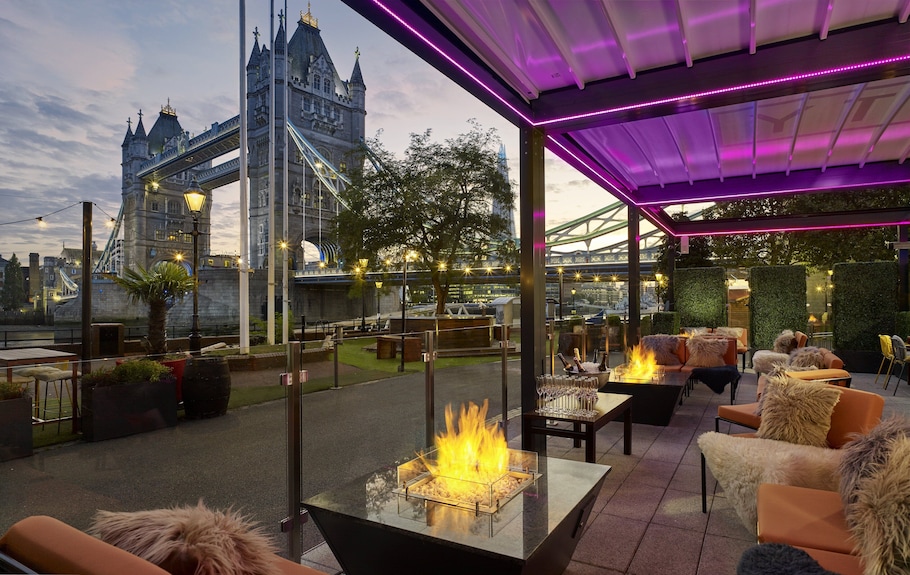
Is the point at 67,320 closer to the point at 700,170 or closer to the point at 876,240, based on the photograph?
the point at 700,170

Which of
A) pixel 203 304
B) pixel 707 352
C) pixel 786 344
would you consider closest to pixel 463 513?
pixel 707 352

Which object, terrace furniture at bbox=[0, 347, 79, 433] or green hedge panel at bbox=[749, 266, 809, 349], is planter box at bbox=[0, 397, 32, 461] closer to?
terrace furniture at bbox=[0, 347, 79, 433]

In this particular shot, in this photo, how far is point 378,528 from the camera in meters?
2.07

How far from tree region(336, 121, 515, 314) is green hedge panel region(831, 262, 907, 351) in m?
7.75

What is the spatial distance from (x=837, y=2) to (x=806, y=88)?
57 cm

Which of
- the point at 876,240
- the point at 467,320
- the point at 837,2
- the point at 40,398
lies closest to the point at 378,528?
the point at 40,398

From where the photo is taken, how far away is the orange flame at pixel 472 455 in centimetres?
253

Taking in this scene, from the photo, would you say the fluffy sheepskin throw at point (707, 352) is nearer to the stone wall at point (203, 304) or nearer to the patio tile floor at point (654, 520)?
the patio tile floor at point (654, 520)

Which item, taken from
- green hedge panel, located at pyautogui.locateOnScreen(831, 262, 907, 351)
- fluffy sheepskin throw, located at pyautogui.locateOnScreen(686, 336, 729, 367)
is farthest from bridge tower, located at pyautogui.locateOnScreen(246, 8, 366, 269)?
fluffy sheepskin throw, located at pyautogui.locateOnScreen(686, 336, 729, 367)

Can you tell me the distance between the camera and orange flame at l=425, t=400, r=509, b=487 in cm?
253

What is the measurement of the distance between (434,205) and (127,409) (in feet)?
40.7

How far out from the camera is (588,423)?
3707 millimetres

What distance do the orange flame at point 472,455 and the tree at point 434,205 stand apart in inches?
467

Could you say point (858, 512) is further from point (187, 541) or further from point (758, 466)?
point (187, 541)
